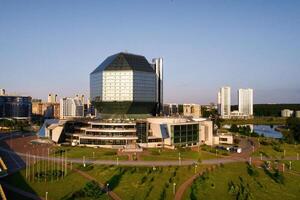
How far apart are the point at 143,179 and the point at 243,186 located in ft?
47.2

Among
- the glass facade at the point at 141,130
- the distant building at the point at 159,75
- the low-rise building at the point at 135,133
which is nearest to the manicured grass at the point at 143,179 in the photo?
the low-rise building at the point at 135,133

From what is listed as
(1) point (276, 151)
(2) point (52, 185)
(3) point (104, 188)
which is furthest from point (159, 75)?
(3) point (104, 188)

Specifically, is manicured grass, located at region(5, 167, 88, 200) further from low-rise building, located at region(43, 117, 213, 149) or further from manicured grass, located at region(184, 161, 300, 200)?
low-rise building, located at region(43, 117, 213, 149)

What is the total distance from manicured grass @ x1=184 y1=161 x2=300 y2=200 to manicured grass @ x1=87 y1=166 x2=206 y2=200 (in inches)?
128

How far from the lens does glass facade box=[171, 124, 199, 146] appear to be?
287 ft

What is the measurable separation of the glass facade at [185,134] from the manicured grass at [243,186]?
2951 centimetres

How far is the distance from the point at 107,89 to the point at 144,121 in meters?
20.4

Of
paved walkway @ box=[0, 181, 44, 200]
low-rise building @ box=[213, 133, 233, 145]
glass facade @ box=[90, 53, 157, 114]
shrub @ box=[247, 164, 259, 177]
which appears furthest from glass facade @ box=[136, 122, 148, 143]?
paved walkway @ box=[0, 181, 44, 200]

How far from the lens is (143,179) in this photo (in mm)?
49969

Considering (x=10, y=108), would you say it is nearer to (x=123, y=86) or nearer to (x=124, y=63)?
(x=124, y=63)

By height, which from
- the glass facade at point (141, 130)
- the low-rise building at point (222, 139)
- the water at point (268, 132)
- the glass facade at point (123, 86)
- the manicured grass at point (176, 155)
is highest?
the glass facade at point (123, 86)

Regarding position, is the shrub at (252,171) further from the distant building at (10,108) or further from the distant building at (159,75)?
the distant building at (10,108)

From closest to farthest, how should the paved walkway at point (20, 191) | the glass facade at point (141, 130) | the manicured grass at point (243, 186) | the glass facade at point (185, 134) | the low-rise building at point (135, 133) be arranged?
the paved walkway at point (20, 191) < the manicured grass at point (243, 186) < the low-rise building at point (135, 133) < the glass facade at point (141, 130) < the glass facade at point (185, 134)

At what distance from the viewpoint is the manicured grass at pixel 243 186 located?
4362 centimetres
